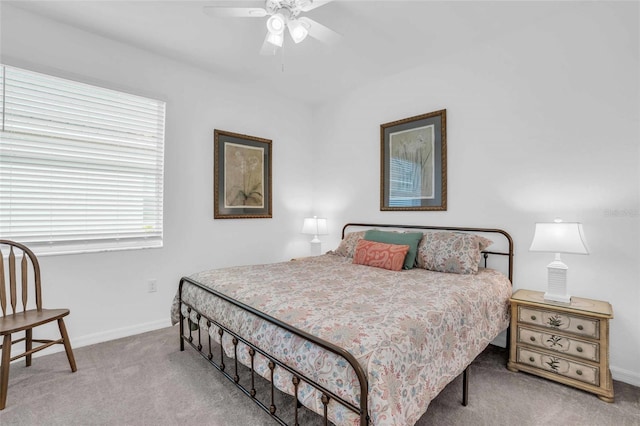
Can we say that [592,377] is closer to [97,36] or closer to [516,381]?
[516,381]

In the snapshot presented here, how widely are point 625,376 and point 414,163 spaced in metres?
2.38

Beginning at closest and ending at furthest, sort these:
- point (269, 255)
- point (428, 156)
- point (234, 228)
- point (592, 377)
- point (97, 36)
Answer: point (592, 377) < point (97, 36) < point (428, 156) < point (234, 228) < point (269, 255)

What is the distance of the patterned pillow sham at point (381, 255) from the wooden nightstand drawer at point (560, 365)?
3.58 ft

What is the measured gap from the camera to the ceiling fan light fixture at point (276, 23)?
206 centimetres

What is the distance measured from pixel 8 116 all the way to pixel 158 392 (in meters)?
2.42

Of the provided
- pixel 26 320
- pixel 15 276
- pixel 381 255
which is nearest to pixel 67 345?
pixel 26 320

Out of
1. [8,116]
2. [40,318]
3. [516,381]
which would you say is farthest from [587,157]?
[8,116]

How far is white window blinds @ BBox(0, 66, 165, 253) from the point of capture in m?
2.39

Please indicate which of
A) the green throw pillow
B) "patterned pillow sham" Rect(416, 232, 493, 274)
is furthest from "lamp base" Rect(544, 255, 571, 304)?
the green throw pillow

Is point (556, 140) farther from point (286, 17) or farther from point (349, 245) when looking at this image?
point (286, 17)

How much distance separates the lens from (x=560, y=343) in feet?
6.79

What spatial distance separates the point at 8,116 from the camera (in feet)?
7.73

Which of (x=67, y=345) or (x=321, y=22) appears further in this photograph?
(x=321, y=22)

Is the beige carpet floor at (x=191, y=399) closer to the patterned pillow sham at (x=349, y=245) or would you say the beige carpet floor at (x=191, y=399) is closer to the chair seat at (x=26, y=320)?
the chair seat at (x=26, y=320)
